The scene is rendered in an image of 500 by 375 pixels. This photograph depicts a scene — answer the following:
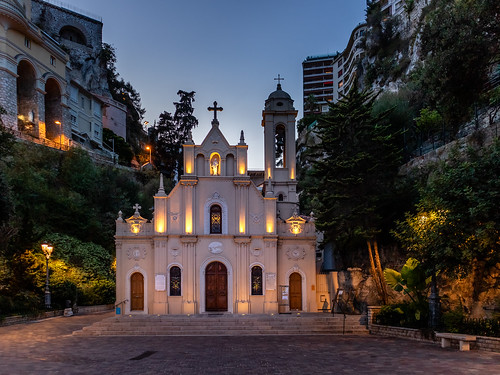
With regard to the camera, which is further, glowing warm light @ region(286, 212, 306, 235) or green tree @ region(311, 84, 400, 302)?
glowing warm light @ region(286, 212, 306, 235)

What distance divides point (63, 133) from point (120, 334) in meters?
36.7

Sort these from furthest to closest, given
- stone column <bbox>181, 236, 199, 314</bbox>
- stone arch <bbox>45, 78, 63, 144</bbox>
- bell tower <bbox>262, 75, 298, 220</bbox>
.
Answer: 1. stone arch <bbox>45, 78, 63, 144</bbox>
2. bell tower <bbox>262, 75, 298, 220</bbox>
3. stone column <bbox>181, 236, 199, 314</bbox>

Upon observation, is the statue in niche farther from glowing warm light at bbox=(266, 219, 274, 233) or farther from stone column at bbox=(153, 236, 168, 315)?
stone column at bbox=(153, 236, 168, 315)

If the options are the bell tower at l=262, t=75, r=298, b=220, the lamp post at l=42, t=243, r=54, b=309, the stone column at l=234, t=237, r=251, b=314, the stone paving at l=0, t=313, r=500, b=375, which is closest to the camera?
the stone paving at l=0, t=313, r=500, b=375

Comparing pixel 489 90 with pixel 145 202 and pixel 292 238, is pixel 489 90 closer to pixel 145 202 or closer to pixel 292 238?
pixel 292 238

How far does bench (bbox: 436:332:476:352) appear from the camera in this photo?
1526 cm

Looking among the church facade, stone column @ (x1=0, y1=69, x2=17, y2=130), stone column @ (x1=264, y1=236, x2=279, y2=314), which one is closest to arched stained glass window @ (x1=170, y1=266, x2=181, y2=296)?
the church facade

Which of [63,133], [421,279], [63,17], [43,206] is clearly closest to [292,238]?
[421,279]

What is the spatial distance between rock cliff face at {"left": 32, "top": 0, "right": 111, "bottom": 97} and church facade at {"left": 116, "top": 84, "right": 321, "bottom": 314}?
44263mm

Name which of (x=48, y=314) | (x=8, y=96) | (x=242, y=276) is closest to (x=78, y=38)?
(x=8, y=96)

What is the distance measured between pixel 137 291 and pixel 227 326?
7.21 m

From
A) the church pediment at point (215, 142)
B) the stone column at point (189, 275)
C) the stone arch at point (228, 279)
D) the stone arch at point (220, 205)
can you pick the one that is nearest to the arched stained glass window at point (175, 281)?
the stone column at point (189, 275)

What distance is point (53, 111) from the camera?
51.3 meters

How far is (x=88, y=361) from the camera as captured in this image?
46.6 ft
